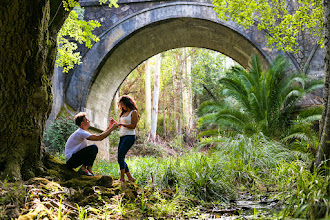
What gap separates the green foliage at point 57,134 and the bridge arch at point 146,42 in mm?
1097

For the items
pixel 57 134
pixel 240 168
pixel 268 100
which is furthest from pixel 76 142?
pixel 268 100

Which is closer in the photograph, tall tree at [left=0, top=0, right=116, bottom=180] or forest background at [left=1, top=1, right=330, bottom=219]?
forest background at [left=1, top=1, right=330, bottom=219]

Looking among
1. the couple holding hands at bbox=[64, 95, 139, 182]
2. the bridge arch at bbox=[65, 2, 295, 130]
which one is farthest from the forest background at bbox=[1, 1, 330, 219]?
the bridge arch at bbox=[65, 2, 295, 130]

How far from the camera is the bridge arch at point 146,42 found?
31.8 feet

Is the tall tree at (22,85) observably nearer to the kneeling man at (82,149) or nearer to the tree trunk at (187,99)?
the kneeling man at (82,149)

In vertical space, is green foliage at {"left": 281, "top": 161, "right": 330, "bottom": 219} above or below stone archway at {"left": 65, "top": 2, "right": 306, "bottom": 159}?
below

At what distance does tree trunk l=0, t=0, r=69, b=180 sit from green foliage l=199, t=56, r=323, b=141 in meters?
6.09

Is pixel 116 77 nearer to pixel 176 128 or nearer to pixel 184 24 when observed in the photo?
pixel 184 24

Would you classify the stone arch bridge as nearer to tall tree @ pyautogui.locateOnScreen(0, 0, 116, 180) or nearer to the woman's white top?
the woman's white top

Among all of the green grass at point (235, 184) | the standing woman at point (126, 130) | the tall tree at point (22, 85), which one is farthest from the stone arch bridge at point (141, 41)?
the tall tree at point (22, 85)

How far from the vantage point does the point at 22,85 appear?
11.4 feet

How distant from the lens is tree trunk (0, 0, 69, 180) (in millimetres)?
3285

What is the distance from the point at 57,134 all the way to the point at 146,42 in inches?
178

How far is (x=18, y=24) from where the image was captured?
3289mm
